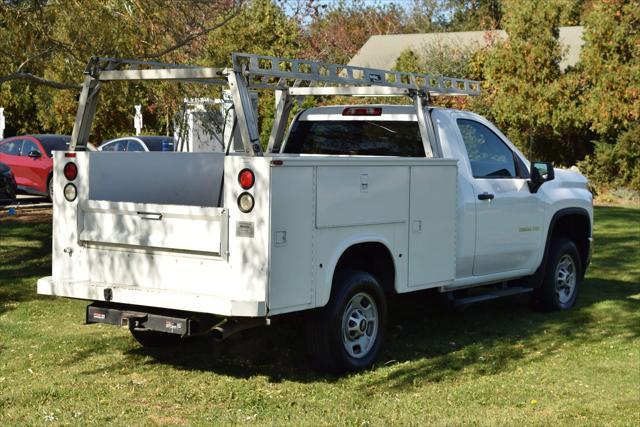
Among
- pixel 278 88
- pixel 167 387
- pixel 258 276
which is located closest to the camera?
pixel 258 276

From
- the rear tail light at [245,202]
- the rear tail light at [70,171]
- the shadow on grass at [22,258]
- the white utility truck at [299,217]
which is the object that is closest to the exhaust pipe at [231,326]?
the white utility truck at [299,217]

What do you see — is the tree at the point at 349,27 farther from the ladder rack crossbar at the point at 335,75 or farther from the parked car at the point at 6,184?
the ladder rack crossbar at the point at 335,75

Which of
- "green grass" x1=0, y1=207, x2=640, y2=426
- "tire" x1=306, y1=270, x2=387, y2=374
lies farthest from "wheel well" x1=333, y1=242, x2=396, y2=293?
"green grass" x1=0, y1=207, x2=640, y2=426

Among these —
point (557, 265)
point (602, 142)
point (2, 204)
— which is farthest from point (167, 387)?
point (602, 142)

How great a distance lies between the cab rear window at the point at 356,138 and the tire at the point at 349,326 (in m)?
1.69

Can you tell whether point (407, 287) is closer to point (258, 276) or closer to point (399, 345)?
point (399, 345)

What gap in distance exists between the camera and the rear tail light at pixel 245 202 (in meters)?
6.76

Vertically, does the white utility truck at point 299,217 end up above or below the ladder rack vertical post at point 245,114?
below

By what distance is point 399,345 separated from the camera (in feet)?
28.9

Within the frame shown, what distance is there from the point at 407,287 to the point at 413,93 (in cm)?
173

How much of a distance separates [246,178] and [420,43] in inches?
1386

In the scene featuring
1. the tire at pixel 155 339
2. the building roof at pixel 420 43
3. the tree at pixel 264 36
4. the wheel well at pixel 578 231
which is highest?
the building roof at pixel 420 43

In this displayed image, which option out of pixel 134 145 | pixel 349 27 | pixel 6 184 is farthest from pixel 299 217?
pixel 349 27

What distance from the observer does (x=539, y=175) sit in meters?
9.85
